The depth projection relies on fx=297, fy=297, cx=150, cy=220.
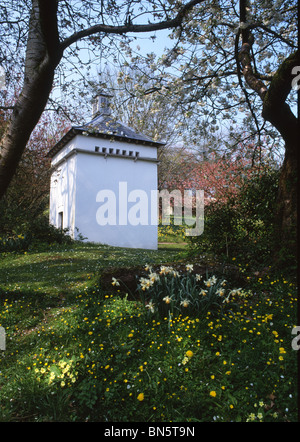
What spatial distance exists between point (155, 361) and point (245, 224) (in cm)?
408

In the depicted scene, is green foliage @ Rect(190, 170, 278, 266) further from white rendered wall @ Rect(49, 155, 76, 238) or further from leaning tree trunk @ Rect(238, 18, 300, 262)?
white rendered wall @ Rect(49, 155, 76, 238)

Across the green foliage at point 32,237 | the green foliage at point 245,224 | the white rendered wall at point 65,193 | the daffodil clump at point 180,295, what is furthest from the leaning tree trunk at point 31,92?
the white rendered wall at point 65,193

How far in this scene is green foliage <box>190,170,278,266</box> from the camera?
5.72m

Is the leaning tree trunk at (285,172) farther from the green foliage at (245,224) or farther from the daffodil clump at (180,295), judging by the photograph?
the daffodil clump at (180,295)

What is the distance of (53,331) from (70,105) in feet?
12.6

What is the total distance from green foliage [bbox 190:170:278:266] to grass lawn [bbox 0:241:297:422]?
4.64 ft

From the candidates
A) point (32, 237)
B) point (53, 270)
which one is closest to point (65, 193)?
point (32, 237)

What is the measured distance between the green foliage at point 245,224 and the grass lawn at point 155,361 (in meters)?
1.42

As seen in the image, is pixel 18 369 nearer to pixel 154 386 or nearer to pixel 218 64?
pixel 154 386

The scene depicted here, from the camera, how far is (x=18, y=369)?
124 inches

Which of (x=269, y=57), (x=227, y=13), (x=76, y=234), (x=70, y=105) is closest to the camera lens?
(x=70, y=105)

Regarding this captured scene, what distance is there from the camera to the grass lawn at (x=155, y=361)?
2.43 metres
